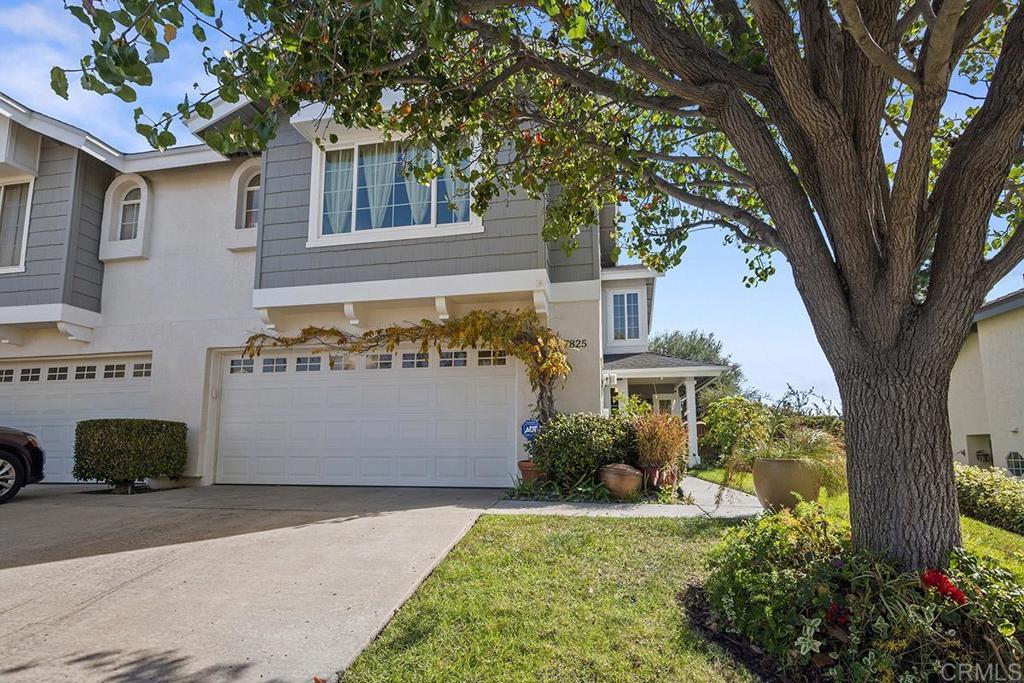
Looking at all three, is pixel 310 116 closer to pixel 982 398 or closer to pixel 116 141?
pixel 116 141

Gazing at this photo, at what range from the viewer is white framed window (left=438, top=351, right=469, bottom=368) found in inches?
367

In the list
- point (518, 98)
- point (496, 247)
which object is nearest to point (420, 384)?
point (496, 247)

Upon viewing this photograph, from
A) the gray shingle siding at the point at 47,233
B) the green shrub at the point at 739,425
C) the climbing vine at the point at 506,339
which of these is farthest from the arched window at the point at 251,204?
the green shrub at the point at 739,425

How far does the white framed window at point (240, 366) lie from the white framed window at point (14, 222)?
4.12 m

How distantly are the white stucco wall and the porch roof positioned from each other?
490cm

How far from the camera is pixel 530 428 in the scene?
8461mm

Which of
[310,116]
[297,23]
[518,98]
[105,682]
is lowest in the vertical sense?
[105,682]

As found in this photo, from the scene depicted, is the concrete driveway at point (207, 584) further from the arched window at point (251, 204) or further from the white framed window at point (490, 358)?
the arched window at point (251, 204)

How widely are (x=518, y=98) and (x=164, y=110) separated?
11.4ft

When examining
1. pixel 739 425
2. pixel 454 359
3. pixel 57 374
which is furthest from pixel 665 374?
pixel 57 374

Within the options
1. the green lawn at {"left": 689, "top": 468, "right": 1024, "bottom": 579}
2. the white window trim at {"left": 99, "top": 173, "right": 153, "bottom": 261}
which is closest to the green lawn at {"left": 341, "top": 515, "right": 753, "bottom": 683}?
the green lawn at {"left": 689, "top": 468, "right": 1024, "bottom": 579}

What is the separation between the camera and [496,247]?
341 inches

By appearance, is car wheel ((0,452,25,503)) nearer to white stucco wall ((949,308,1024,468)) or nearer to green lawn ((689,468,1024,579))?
green lawn ((689,468,1024,579))

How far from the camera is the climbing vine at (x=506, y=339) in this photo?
841cm
